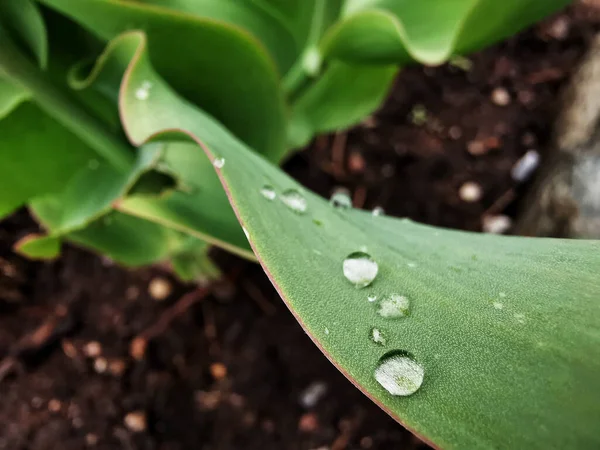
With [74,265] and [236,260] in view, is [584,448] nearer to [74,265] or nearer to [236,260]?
[236,260]

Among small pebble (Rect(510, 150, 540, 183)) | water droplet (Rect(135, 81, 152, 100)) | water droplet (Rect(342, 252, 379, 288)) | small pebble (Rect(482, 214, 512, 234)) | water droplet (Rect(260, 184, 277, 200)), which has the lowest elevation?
small pebble (Rect(482, 214, 512, 234))

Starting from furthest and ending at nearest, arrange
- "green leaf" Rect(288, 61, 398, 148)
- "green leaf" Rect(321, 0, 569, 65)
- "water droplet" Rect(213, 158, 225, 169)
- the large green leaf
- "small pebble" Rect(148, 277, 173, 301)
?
"small pebble" Rect(148, 277, 173, 301)
"green leaf" Rect(288, 61, 398, 148)
"green leaf" Rect(321, 0, 569, 65)
"water droplet" Rect(213, 158, 225, 169)
the large green leaf

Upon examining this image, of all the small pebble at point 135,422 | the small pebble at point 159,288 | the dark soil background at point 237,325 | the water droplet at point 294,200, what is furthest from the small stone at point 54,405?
the water droplet at point 294,200

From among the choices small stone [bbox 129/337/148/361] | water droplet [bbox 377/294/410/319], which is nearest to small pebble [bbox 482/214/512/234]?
small stone [bbox 129/337/148/361]

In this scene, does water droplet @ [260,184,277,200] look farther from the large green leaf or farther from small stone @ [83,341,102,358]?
small stone @ [83,341,102,358]

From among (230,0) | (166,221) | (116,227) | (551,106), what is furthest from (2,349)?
(551,106)

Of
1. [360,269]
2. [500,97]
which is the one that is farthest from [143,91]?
[500,97]

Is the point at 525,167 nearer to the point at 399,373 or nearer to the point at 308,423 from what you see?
the point at 308,423
